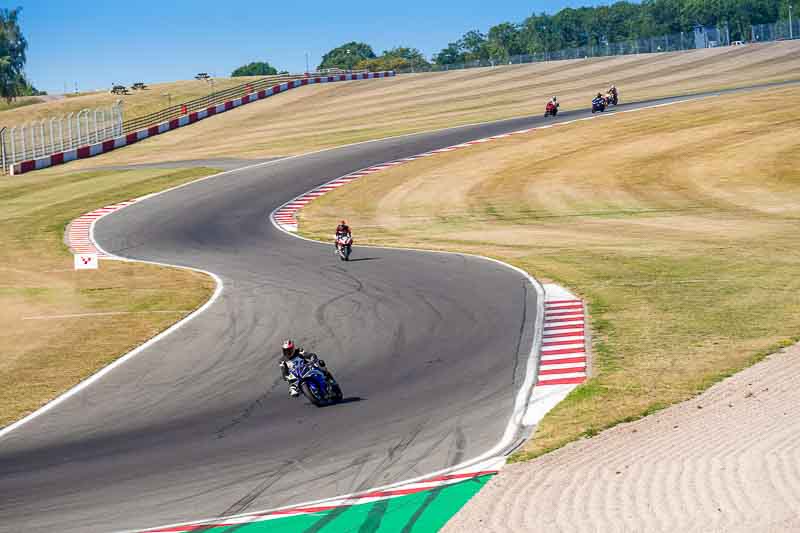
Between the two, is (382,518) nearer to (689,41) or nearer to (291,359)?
(291,359)

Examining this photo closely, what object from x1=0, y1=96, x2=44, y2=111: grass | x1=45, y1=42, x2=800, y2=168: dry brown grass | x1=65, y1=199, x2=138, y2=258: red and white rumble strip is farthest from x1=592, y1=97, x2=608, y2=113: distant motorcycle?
x1=0, y1=96, x2=44, y2=111: grass

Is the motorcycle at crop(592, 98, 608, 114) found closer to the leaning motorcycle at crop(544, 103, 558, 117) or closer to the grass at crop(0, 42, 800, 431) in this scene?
the leaning motorcycle at crop(544, 103, 558, 117)

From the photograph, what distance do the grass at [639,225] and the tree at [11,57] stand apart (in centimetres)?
10953


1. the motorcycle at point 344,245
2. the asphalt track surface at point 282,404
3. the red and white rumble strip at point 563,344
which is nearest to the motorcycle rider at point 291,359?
the asphalt track surface at point 282,404

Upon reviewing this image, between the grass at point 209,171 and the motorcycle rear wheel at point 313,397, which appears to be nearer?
the motorcycle rear wheel at point 313,397

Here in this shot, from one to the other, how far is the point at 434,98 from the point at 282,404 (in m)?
77.3

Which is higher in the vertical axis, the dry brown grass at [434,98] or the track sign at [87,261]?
the dry brown grass at [434,98]

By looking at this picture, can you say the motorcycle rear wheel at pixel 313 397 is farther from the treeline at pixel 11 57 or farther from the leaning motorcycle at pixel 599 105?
the treeline at pixel 11 57

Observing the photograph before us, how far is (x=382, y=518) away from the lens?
12.4m

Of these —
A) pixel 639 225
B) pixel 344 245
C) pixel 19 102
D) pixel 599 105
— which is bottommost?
pixel 639 225

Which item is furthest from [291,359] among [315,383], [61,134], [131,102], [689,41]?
[689,41]

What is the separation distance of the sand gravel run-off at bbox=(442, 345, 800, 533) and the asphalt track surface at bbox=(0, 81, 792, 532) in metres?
1.82

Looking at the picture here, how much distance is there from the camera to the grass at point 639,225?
19078 millimetres

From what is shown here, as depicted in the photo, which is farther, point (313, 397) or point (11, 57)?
point (11, 57)
